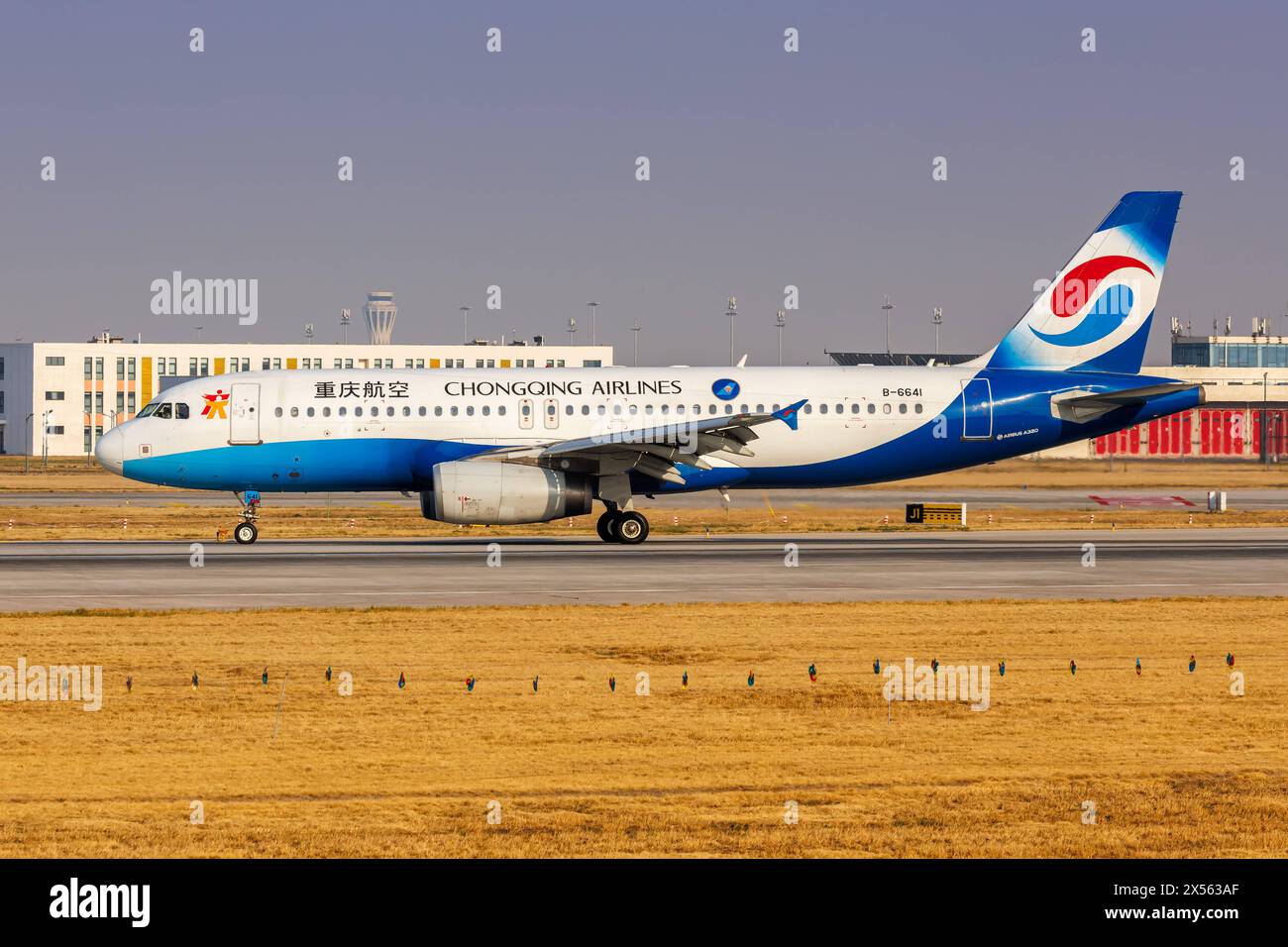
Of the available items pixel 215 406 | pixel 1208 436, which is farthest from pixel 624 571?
pixel 1208 436

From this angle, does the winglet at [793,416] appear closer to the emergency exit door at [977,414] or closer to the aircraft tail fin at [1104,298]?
the emergency exit door at [977,414]

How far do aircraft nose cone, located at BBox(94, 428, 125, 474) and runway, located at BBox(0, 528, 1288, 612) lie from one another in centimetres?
240

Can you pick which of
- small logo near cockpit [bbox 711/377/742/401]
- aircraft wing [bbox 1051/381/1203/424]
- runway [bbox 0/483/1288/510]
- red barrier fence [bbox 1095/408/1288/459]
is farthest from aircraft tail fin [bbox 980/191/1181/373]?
red barrier fence [bbox 1095/408/1288/459]

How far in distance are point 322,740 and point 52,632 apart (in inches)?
375

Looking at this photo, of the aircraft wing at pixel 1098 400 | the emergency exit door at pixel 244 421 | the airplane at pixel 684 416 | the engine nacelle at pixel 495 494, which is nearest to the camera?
the engine nacelle at pixel 495 494

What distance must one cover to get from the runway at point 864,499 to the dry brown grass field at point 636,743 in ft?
127

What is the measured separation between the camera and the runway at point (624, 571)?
29.1 meters

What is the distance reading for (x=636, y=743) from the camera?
15.8 m

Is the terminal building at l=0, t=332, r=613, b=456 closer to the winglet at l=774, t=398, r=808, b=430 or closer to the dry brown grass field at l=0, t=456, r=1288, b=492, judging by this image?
the dry brown grass field at l=0, t=456, r=1288, b=492

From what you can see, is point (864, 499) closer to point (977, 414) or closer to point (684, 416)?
point (977, 414)

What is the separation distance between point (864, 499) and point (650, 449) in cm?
2830

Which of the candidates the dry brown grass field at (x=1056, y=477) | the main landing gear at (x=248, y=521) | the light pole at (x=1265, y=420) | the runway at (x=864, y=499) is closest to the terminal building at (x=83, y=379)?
the dry brown grass field at (x=1056, y=477)

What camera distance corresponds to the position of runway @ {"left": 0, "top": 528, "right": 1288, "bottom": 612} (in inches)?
1145

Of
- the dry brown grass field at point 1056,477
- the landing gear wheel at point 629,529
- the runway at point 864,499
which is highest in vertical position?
the dry brown grass field at point 1056,477
